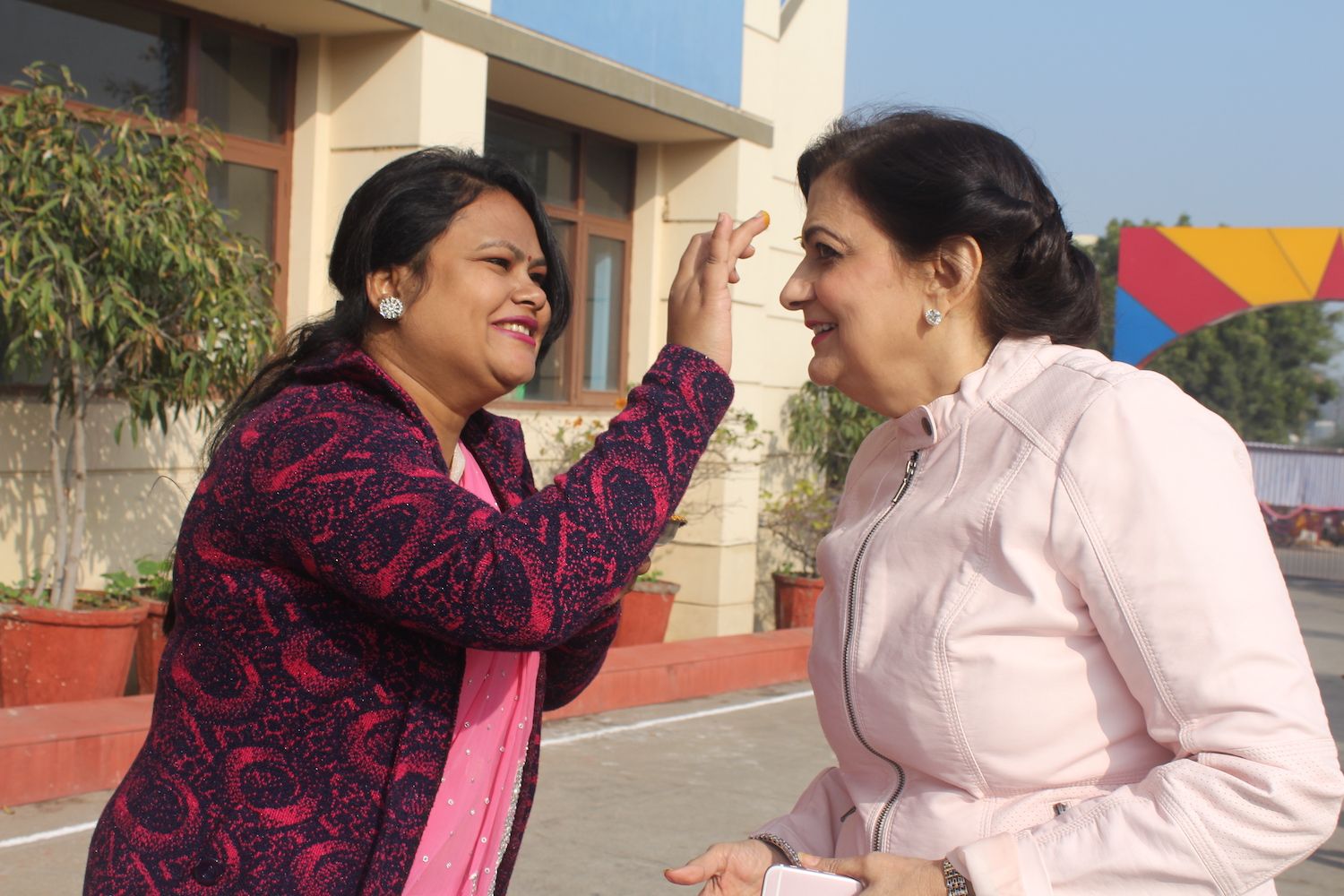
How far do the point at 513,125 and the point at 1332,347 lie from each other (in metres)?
47.4

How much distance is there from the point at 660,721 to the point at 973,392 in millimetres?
5576

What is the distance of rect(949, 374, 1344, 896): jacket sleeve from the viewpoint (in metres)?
1.47

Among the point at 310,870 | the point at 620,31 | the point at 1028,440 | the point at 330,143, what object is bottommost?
the point at 310,870

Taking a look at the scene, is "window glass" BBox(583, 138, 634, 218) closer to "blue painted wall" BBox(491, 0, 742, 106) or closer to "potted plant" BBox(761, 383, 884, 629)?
"blue painted wall" BBox(491, 0, 742, 106)

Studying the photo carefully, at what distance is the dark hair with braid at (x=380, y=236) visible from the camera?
210 cm

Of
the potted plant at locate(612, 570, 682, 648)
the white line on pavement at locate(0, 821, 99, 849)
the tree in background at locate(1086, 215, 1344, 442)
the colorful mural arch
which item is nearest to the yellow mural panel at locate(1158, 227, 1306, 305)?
the colorful mural arch

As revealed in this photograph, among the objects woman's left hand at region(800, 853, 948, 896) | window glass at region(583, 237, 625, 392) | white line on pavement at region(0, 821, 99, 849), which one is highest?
window glass at region(583, 237, 625, 392)

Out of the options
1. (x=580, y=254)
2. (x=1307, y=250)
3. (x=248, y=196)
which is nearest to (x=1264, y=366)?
(x=1307, y=250)

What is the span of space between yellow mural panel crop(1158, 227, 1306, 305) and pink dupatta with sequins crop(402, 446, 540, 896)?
13477 millimetres

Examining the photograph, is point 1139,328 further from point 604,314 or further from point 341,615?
point 341,615

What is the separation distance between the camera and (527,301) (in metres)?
2.16

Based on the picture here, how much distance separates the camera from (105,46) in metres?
6.39

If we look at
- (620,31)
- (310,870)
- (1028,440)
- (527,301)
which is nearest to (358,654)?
(310,870)

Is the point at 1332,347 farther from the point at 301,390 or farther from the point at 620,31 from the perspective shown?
the point at 301,390
